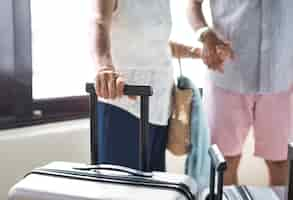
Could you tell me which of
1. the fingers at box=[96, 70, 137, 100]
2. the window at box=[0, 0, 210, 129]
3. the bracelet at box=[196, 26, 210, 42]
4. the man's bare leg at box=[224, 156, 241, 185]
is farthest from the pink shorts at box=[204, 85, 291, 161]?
the fingers at box=[96, 70, 137, 100]

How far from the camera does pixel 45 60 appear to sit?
6.00 ft

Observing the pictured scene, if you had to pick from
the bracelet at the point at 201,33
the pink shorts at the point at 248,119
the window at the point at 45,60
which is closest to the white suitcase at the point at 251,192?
the pink shorts at the point at 248,119

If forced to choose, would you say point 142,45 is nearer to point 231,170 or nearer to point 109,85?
point 109,85

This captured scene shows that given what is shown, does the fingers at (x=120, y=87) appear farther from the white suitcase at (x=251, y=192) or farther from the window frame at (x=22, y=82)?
the window frame at (x=22, y=82)

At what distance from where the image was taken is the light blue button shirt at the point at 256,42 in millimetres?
1462

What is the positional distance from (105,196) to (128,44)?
0.51 metres

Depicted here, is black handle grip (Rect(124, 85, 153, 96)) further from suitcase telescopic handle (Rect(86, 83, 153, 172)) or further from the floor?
the floor

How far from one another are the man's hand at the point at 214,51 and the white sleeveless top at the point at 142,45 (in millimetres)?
126

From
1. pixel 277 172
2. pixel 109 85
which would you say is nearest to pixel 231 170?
pixel 277 172

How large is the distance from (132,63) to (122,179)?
426 mm

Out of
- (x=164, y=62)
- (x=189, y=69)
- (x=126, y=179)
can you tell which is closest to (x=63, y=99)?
(x=189, y=69)

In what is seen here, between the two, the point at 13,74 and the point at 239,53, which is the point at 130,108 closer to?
the point at 239,53

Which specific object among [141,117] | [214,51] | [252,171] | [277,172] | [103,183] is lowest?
[252,171]

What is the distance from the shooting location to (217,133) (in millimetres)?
1543
